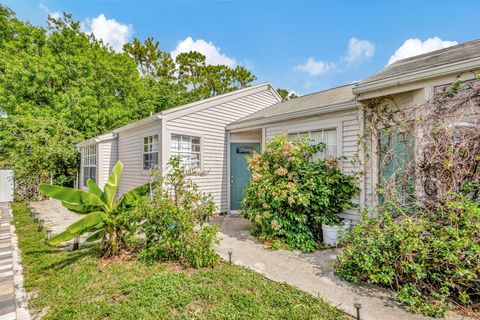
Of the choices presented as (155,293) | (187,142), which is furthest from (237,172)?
(155,293)

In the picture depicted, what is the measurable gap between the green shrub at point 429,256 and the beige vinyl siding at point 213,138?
535 cm

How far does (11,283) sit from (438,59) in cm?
871

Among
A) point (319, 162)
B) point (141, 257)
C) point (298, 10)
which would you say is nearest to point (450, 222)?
point (319, 162)

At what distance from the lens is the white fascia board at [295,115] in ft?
18.1

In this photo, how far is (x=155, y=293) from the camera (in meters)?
3.18

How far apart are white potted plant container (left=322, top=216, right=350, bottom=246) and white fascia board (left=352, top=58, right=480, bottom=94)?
9.84 ft

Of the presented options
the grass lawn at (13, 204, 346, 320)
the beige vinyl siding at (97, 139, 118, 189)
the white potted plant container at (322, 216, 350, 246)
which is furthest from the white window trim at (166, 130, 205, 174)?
the beige vinyl siding at (97, 139, 118, 189)

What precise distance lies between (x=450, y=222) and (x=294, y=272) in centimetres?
240

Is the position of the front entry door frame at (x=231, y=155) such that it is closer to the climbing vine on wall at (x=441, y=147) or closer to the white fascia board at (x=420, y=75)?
the white fascia board at (x=420, y=75)

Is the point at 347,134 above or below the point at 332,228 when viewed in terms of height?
above

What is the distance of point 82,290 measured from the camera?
3348 millimetres

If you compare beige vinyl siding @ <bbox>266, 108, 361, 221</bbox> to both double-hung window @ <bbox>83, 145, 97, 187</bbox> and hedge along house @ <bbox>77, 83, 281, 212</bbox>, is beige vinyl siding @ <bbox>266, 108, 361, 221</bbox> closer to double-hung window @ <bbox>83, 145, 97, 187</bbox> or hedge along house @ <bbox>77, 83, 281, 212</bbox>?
hedge along house @ <bbox>77, 83, 281, 212</bbox>

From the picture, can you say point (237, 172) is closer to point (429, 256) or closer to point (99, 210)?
point (99, 210)

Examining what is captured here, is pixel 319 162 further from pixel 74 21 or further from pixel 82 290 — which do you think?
pixel 74 21
